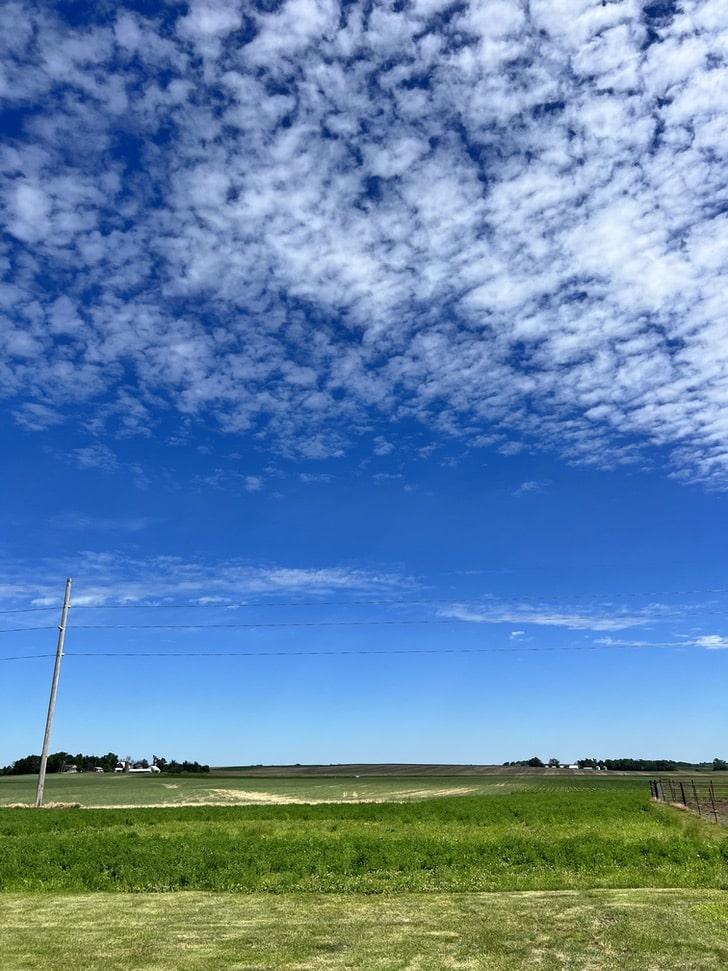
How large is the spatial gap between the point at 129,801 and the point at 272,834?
5126 cm

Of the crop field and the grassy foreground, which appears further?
the crop field

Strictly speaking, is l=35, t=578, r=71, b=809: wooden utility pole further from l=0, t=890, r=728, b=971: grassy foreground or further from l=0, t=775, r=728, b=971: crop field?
l=0, t=890, r=728, b=971: grassy foreground

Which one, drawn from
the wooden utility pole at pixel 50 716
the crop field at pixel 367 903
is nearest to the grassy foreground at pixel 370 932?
the crop field at pixel 367 903

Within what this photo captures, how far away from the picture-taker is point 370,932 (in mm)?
12469

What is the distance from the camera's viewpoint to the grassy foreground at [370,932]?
1035cm

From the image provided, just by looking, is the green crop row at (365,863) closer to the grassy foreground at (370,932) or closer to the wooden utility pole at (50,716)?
the grassy foreground at (370,932)

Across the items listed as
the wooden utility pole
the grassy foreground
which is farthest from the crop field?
the wooden utility pole

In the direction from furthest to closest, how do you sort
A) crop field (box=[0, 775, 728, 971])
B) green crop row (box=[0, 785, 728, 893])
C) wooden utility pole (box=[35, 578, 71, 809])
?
wooden utility pole (box=[35, 578, 71, 809]) → green crop row (box=[0, 785, 728, 893]) → crop field (box=[0, 775, 728, 971])

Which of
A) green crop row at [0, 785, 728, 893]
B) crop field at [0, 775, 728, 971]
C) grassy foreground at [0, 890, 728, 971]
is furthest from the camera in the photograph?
green crop row at [0, 785, 728, 893]

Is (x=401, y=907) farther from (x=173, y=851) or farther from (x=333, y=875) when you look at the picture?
(x=173, y=851)

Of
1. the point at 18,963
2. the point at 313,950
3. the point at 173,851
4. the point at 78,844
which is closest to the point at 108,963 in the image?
the point at 18,963

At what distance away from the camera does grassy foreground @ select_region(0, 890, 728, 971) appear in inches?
408

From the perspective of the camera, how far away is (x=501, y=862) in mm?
20906

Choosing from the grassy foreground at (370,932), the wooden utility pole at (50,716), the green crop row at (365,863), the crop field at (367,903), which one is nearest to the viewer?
the grassy foreground at (370,932)
